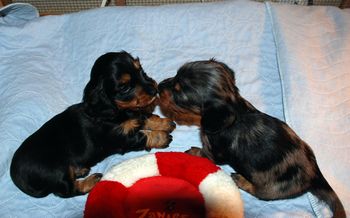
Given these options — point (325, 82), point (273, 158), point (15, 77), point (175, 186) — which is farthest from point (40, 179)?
point (325, 82)

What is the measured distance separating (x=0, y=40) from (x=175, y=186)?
231 centimetres

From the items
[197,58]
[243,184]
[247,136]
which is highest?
[197,58]

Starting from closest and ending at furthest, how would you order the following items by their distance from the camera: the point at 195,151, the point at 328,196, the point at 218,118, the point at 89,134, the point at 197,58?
the point at 218,118
the point at 328,196
the point at 89,134
the point at 195,151
the point at 197,58

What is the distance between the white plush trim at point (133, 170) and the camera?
113 inches

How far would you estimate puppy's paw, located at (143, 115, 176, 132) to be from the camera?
10.8 feet

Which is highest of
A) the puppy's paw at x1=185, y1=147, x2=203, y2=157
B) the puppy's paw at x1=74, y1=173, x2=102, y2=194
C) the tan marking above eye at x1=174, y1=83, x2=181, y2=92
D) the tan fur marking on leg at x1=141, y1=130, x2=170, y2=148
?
the tan marking above eye at x1=174, y1=83, x2=181, y2=92

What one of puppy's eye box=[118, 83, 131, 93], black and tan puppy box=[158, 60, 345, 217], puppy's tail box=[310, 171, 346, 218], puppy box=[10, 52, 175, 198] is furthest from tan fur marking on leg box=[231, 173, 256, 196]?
puppy's eye box=[118, 83, 131, 93]

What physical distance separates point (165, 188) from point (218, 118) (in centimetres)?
79

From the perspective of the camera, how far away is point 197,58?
12.2 feet

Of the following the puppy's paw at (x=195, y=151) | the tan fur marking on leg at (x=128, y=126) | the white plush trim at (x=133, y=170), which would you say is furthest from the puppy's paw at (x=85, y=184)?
the puppy's paw at (x=195, y=151)

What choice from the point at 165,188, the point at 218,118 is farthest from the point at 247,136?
the point at 165,188

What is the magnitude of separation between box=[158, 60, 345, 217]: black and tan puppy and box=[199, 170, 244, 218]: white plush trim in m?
0.14

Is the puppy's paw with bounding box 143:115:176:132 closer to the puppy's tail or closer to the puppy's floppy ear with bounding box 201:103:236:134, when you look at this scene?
the puppy's floppy ear with bounding box 201:103:236:134

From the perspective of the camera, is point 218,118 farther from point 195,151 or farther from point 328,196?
point 328,196
